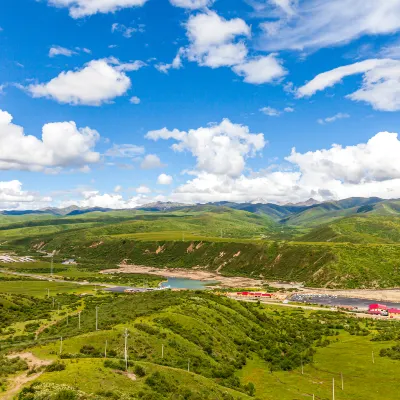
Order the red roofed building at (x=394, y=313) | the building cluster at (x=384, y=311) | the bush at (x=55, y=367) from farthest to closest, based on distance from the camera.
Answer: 1. the building cluster at (x=384, y=311)
2. the red roofed building at (x=394, y=313)
3. the bush at (x=55, y=367)

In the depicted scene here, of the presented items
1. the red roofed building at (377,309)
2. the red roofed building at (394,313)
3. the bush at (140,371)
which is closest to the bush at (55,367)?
the bush at (140,371)

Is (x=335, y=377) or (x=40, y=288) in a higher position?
(x=335, y=377)

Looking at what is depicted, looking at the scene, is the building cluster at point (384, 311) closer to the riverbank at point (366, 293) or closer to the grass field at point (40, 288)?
the riverbank at point (366, 293)

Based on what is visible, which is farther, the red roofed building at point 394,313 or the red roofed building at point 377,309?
the red roofed building at point 377,309

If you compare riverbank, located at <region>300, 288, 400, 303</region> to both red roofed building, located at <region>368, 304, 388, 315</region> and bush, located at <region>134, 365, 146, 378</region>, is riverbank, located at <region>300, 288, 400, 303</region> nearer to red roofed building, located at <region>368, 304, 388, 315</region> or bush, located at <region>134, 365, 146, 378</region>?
red roofed building, located at <region>368, 304, 388, 315</region>

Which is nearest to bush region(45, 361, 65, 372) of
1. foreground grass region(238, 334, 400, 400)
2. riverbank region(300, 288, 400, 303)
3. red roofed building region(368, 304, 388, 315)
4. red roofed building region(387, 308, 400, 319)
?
foreground grass region(238, 334, 400, 400)

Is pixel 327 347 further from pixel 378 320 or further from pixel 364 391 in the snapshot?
pixel 378 320

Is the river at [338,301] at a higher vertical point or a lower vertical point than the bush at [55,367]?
lower

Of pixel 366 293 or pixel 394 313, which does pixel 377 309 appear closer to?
pixel 394 313

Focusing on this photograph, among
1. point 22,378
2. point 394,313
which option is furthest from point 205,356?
point 394,313
